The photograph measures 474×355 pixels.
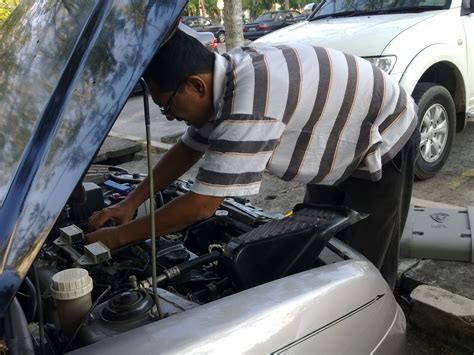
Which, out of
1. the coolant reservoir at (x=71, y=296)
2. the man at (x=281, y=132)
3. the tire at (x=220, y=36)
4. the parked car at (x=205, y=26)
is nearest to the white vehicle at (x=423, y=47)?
the man at (x=281, y=132)

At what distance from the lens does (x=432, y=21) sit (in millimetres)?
4586

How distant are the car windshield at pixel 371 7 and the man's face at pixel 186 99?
3856 millimetres

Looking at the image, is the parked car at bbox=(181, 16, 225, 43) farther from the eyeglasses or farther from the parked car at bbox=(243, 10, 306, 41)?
the eyeglasses

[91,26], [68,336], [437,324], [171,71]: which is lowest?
[437,324]

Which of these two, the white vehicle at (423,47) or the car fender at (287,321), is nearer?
the car fender at (287,321)

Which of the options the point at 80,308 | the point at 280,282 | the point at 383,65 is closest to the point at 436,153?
the point at 383,65

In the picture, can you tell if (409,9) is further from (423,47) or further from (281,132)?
(281,132)

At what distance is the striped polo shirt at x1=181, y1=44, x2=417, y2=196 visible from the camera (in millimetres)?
1653

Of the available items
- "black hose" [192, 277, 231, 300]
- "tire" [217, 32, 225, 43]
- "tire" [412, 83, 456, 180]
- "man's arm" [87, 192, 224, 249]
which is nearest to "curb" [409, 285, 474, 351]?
"black hose" [192, 277, 231, 300]

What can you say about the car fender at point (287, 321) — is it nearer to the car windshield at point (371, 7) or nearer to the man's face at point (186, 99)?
the man's face at point (186, 99)

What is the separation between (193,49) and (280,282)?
83cm

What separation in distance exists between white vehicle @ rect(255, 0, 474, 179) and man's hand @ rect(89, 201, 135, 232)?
3.01 m

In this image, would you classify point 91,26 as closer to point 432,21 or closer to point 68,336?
point 68,336

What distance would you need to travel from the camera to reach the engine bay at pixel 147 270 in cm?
139
